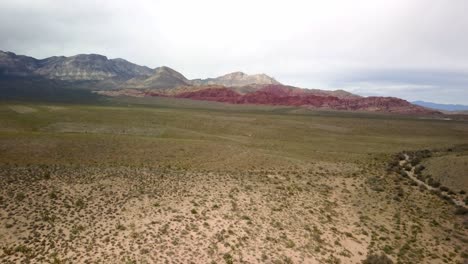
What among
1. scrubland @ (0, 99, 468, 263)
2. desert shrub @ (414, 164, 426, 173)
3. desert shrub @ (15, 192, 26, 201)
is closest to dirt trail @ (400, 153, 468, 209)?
desert shrub @ (414, 164, 426, 173)

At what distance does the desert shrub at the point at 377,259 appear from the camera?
23.0 m

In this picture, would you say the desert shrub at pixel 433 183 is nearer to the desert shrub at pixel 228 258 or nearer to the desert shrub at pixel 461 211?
the desert shrub at pixel 461 211

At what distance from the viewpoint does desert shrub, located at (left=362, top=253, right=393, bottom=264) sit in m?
23.0

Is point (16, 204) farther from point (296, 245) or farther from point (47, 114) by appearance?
point (47, 114)

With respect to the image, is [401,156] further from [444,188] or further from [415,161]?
[444,188]

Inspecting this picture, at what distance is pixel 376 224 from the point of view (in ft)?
95.7

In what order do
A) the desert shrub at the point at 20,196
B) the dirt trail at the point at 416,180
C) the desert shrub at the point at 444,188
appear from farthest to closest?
the desert shrub at the point at 444,188
the dirt trail at the point at 416,180
the desert shrub at the point at 20,196

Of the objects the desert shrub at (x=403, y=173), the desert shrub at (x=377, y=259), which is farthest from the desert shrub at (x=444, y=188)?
the desert shrub at (x=377, y=259)

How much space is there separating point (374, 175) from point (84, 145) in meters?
37.7

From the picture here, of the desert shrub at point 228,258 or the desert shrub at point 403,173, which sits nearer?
the desert shrub at point 228,258

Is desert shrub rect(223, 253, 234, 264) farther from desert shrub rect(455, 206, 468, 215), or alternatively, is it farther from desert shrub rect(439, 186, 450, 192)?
desert shrub rect(439, 186, 450, 192)

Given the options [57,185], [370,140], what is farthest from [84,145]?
[370,140]

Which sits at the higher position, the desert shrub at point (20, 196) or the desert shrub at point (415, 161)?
the desert shrub at point (415, 161)

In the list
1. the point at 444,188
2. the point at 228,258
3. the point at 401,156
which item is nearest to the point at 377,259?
the point at 228,258
